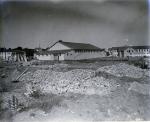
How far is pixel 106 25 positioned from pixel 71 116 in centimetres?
355

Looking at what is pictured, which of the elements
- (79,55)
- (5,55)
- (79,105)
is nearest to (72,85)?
(79,105)

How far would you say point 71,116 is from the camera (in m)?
4.50

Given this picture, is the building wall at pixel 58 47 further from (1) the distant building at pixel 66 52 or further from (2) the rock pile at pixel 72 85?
(2) the rock pile at pixel 72 85

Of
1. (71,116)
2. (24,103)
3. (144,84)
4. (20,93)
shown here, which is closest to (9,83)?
(20,93)

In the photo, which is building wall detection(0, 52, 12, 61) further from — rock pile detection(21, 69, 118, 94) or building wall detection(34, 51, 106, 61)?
rock pile detection(21, 69, 118, 94)

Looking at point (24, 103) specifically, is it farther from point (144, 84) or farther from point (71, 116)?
point (144, 84)

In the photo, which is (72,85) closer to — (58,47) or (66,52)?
(66,52)

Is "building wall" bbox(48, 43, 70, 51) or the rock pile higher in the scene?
"building wall" bbox(48, 43, 70, 51)

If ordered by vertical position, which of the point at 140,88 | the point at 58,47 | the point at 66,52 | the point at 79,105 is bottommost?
the point at 79,105

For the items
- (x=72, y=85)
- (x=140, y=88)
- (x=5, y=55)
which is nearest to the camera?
(x=140, y=88)

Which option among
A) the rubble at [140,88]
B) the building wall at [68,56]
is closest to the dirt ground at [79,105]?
the rubble at [140,88]

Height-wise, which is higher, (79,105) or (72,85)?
(72,85)

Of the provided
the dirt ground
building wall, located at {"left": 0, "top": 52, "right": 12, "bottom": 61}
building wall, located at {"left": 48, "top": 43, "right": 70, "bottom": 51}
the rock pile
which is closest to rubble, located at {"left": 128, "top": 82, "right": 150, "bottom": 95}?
the dirt ground

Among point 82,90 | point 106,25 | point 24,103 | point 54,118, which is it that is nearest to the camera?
point 54,118
